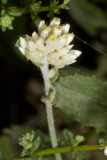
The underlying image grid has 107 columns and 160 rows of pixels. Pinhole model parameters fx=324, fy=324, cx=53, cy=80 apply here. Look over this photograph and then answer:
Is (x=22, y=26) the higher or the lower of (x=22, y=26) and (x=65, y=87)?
the higher

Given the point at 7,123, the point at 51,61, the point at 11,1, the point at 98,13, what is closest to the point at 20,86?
the point at 7,123

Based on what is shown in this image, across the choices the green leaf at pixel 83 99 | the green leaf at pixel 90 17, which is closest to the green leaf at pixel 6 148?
the green leaf at pixel 83 99

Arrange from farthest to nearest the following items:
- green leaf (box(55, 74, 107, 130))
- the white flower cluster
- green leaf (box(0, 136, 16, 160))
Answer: green leaf (box(0, 136, 16, 160)), green leaf (box(55, 74, 107, 130)), the white flower cluster

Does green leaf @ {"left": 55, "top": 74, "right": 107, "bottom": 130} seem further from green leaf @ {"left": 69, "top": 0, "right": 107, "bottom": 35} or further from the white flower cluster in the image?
green leaf @ {"left": 69, "top": 0, "right": 107, "bottom": 35}

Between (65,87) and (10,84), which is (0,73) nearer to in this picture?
(10,84)

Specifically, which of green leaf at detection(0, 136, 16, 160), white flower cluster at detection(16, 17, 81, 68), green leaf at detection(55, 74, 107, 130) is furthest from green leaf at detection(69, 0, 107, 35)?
white flower cluster at detection(16, 17, 81, 68)

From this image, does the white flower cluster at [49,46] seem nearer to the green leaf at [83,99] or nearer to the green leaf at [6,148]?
the green leaf at [83,99]
